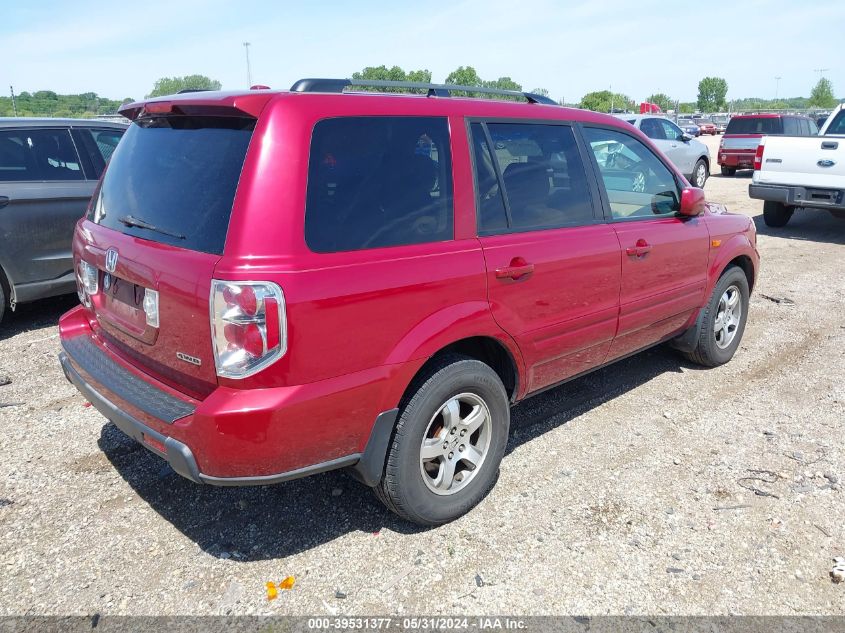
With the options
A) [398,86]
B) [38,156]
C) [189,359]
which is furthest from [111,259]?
[38,156]

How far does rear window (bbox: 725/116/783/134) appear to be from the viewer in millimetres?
19125

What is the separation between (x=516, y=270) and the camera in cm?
309

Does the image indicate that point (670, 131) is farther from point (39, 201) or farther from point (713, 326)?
point (39, 201)

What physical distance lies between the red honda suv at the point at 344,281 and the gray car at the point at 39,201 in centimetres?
252

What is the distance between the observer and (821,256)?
910cm

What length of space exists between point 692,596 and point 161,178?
109 inches

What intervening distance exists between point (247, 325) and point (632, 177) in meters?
2.79

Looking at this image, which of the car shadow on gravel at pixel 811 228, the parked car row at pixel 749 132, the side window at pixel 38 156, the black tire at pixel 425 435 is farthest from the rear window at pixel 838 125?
the side window at pixel 38 156

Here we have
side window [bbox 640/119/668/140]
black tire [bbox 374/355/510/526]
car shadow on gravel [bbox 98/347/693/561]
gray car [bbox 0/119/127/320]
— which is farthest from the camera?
side window [bbox 640/119/668/140]

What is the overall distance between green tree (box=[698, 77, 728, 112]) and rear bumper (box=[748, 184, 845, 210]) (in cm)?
11860

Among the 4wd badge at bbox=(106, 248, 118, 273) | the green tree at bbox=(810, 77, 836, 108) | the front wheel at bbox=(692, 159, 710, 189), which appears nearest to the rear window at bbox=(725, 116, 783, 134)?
the front wheel at bbox=(692, 159, 710, 189)

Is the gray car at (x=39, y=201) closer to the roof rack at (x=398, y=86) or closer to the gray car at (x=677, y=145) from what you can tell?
the roof rack at (x=398, y=86)

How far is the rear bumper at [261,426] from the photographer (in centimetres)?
Result: 236

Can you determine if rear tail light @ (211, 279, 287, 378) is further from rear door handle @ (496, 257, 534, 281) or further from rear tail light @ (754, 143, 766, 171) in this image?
rear tail light @ (754, 143, 766, 171)
